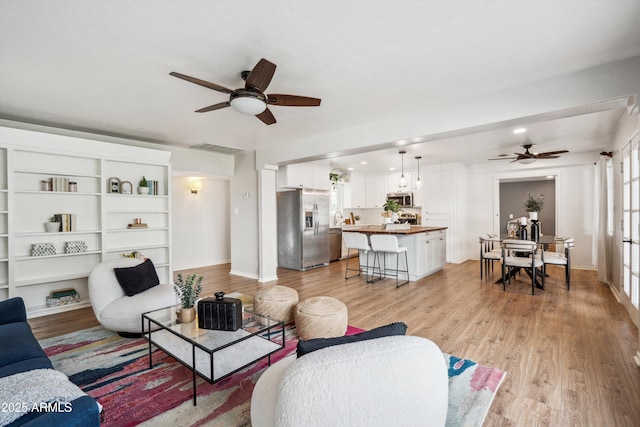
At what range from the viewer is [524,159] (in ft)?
17.7

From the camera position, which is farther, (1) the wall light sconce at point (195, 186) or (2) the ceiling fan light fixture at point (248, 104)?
(1) the wall light sconce at point (195, 186)

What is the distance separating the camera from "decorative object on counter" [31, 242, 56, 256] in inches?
152

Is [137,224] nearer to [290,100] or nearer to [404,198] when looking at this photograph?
[290,100]

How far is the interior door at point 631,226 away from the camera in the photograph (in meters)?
3.07

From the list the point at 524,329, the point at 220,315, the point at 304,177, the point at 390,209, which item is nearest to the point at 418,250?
the point at 390,209

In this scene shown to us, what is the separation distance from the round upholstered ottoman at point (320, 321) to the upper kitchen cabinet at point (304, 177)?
12.6 ft

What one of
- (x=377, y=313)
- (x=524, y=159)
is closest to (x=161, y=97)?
(x=377, y=313)

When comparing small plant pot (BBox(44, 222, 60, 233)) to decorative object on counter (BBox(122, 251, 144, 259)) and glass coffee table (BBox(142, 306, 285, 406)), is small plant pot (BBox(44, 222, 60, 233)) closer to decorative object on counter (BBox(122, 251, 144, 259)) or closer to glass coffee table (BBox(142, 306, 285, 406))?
decorative object on counter (BBox(122, 251, 144, 259))

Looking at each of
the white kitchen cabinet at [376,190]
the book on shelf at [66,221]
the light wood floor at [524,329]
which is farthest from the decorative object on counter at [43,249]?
the white kitchen cabinet at [376,190]

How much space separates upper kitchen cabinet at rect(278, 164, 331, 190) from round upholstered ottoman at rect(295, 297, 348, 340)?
3.83 meters

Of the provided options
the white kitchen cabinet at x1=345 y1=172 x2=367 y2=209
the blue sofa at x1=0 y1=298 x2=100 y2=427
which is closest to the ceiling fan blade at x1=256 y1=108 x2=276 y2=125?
the blue sofa at x1=0 y1=298 x2=100 y2=427

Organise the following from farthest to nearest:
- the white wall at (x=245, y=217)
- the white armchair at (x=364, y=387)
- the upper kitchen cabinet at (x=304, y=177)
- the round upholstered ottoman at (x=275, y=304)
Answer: the upper kitchen cabinet at (x=304, y=177) < the white wall at (x=245, y=217) < the round upholstered ottoman at (x=275, y=304) < the white armchair at (x=364, y=387)

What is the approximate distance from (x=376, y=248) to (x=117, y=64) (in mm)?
4222

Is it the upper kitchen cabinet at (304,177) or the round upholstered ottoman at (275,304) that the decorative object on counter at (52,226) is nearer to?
the round upholstered ottoman at (275,304)
